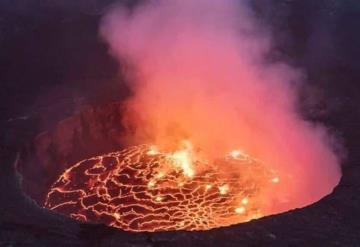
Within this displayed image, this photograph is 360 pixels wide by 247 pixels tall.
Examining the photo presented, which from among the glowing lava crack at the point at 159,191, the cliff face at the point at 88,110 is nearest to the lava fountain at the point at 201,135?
the glowing lava crack at the point at 159,191

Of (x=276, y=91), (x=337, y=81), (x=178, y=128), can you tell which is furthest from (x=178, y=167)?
(x=337, y=81)

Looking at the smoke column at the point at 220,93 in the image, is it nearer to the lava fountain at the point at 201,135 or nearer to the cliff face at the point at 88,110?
the lava fountain at the point at 201,135

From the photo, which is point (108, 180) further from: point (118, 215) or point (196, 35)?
point (196, 35)

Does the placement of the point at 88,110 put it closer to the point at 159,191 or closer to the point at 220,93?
the point at 159,191

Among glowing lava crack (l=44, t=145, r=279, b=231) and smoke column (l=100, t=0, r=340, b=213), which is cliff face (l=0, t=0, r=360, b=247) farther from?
glowing lava crack (l=44, t=145, r=279, b=231)

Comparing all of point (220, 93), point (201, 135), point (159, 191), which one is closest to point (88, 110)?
point (201, 135)
